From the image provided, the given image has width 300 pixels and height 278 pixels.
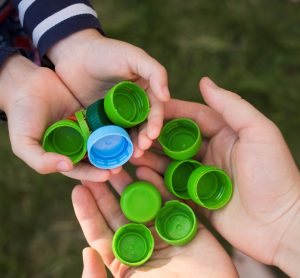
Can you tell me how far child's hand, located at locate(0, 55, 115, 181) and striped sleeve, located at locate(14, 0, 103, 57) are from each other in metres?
0.10

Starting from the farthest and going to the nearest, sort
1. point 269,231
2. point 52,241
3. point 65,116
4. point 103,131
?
point 52,241 < point 65,116 < point 269,231 < point 103,131

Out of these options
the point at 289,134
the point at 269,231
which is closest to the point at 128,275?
the point at 269,231

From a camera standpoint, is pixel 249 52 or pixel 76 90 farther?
pixel 249 52

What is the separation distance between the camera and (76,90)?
1.65 m

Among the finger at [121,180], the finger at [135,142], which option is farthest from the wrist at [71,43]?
the finger at [121,180]

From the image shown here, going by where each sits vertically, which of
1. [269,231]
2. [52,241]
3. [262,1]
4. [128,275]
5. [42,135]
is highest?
[262,1]

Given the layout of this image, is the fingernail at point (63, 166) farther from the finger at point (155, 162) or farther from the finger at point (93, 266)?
the finger at point (155, 162)

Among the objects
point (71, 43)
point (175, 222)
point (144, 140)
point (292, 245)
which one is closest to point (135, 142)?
point (144, 140)

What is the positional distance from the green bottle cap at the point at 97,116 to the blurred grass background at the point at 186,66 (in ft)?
2.32

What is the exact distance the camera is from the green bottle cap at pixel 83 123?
148 centimetres

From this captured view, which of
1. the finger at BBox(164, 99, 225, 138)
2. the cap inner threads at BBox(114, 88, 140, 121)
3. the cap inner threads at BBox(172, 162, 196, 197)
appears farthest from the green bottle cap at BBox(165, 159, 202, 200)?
the cap inner threads at BBox(114, 88, 140, 121)

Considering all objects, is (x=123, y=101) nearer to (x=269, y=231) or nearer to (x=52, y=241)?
(x=269, y=231)

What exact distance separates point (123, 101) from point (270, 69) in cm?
97

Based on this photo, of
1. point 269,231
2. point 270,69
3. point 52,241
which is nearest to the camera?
point 269,231
